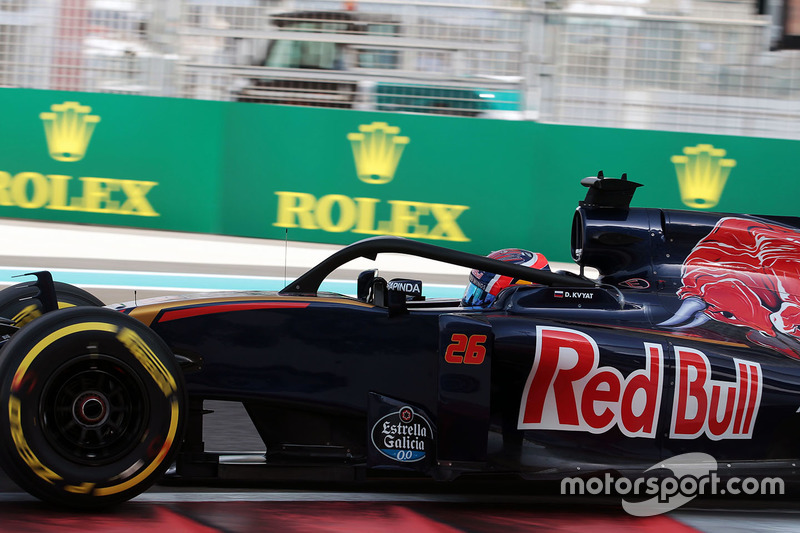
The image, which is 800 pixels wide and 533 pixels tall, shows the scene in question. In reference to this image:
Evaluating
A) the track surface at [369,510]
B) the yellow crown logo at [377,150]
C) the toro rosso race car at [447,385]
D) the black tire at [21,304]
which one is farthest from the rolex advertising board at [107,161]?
the toro rosso race car at [447,385]

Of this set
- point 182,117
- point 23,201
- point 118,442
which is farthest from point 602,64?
point 118,442

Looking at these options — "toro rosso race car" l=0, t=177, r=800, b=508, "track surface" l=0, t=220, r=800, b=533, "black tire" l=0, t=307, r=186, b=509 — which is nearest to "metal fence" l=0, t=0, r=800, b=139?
"track surface" l=0, t=220, r=800, b=533

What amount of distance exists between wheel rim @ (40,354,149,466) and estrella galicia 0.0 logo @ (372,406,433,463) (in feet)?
2.60

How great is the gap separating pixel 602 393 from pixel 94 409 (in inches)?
67.0

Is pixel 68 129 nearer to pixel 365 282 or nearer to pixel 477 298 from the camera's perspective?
pixel 365 282

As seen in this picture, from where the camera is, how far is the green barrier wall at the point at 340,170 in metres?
9.76

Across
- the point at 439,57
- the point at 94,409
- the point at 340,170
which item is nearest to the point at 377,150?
the point at 340,170

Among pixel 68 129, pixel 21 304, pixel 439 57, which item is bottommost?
pixel 21 304

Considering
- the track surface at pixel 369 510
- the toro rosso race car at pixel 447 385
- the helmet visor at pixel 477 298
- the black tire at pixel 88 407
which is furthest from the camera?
the helmet visor at pixel 477 298

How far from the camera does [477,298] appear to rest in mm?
4359

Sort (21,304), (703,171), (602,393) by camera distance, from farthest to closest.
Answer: (703,171) → (21,304) → (602,393)

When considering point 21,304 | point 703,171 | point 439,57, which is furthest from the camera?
point 439,57

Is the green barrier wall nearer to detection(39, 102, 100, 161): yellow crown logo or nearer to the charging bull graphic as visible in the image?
detection(39, 102, 100, 161): yellow crown logo

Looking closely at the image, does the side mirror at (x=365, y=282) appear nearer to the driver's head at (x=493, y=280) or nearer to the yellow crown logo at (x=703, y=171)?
the driver's head at (x=493, y=280)
